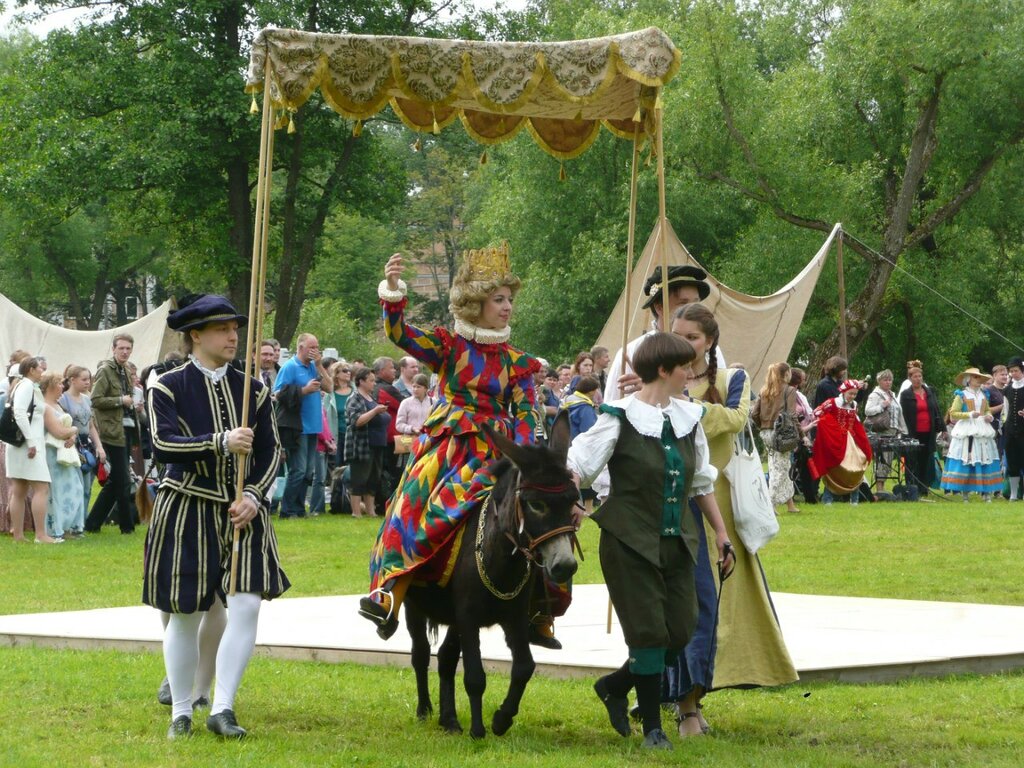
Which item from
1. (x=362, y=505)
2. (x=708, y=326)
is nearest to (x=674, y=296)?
(x=708, y=326)

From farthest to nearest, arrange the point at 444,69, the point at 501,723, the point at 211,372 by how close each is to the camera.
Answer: the point at 444,69, the point at 211,372, the point at 501,723

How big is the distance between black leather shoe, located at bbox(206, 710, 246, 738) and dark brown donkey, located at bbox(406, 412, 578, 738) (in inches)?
37.0

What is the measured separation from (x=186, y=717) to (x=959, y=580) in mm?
7967

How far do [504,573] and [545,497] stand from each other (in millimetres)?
567

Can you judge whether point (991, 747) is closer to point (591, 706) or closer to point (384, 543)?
point (591, 706)

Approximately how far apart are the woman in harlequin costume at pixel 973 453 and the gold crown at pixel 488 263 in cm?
1703

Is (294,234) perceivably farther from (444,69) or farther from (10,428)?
(444,69)

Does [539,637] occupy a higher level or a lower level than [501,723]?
higher

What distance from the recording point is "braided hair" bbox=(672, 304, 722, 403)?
6855 mm

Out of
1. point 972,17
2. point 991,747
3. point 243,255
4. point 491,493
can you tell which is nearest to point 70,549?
point 491,493

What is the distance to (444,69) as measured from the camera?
770 cm

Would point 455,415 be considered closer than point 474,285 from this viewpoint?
Yes

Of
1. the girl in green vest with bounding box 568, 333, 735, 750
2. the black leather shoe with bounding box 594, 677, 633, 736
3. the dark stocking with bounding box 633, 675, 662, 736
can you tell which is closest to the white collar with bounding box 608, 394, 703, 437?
the girl in green vest with bounding box 568, 333, 735, 750

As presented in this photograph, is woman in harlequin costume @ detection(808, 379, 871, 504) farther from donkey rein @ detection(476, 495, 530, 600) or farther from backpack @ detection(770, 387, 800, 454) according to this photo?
donkey rein @ detection(476, 495, 530, 600)
